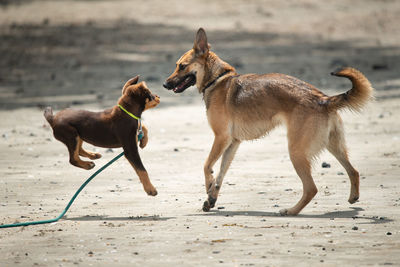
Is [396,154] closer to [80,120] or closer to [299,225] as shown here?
[299,225]

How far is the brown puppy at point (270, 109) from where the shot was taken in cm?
754

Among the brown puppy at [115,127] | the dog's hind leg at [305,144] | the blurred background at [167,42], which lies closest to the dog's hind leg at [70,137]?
the brown puppy at [115,127]

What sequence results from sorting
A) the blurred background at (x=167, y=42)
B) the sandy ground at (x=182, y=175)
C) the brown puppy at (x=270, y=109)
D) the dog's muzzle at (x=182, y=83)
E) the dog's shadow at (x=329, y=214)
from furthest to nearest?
the blurred background at (x=167, y=42)
the dog's muzzle at (x=182, y=83)
the brown puppy at (x=270, y=109)
the dog's shadow at (x=329, y=214)
the sandy ground at (x=182, y=175)

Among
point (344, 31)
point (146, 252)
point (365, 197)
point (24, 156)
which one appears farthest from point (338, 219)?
point (344, 31)

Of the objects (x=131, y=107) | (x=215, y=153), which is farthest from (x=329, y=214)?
(x=131, y=107)

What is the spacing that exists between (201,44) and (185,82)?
47 cm

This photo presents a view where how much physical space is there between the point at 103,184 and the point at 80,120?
1911 millimetres

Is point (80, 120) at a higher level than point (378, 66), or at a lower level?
higher

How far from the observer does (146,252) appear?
621 cm

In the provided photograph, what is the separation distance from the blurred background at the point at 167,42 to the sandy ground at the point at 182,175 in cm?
9

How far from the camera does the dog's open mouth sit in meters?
8.31

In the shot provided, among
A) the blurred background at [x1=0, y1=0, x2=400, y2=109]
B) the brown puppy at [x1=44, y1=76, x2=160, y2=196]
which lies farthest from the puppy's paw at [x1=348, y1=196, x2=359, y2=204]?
the blurred background at [x1=0, y1=0, x2=400, y2=109]

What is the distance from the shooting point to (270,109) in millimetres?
7875

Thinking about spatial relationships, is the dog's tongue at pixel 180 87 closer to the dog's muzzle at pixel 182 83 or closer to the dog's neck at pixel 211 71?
the dog's muzzle at pixel 182 83
